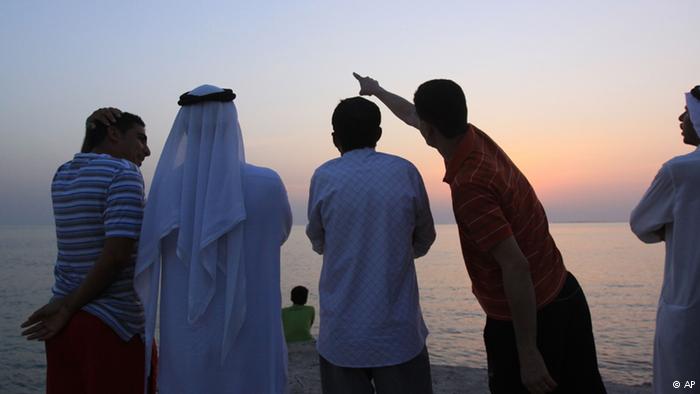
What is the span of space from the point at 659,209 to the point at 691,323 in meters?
0.55

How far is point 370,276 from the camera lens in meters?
2.63

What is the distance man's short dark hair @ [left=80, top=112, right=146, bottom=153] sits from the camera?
299 cm

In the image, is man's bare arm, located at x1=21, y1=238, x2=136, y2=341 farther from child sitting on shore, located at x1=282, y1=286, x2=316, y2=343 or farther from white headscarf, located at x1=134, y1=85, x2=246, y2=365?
child sitting on shore, located at x1=282, y1=286, x2=316, y2=343

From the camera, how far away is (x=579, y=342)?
2439 millimetres

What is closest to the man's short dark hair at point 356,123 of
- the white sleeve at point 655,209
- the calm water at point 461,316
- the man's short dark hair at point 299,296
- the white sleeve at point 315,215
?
the white sleeve at point 315,215

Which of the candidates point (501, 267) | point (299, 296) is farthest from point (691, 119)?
point (299, 296)

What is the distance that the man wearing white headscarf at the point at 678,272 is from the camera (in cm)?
266

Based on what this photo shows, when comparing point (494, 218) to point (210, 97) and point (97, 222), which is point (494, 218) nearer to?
point (210, 97)

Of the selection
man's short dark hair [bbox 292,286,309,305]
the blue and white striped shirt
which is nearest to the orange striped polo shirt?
the blue and white striped shirt

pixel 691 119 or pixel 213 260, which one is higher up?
pixel 691 119

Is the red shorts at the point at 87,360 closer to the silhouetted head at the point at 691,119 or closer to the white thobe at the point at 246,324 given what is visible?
the white thobe at the point at 246,324

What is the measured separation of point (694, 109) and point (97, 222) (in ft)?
9.88

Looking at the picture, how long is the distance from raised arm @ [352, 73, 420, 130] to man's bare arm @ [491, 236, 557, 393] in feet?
3.59

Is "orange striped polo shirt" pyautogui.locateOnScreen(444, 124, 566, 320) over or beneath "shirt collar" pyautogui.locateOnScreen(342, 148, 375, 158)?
beneath
